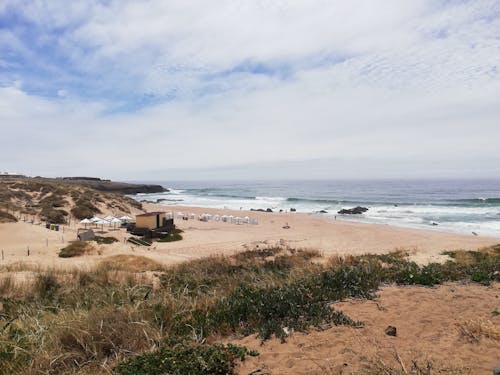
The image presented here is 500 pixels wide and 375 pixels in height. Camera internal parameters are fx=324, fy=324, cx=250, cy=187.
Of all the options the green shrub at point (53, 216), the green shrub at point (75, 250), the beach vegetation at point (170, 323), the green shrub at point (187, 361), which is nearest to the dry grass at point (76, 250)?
the green shrub at point (75, 250)

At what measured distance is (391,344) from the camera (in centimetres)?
389

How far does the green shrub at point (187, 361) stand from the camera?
3260 millimetres

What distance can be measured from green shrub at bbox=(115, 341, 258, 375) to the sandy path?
17 centimetres

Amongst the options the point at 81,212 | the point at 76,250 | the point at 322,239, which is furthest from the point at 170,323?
the point at 81,212

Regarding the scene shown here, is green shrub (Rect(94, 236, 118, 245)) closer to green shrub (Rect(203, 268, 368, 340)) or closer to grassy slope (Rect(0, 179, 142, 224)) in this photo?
grassy slope (Rect(0, 179, 142, 224))

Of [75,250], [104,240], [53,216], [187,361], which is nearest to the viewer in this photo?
[187,361]

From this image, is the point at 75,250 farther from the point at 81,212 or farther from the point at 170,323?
the point at 81,212

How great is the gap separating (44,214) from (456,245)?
1278 inches

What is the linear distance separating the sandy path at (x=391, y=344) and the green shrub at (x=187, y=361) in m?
0.17

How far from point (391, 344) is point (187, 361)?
2.40 m

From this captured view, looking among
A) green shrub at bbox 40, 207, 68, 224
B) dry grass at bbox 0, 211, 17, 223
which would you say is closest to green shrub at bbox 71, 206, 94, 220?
green shrub at bbox 40, 207, 68, 224

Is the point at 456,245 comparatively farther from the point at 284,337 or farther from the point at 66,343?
the point at 66,343

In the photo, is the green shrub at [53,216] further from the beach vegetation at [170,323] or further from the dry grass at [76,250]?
the beach vegetation at [170,323]

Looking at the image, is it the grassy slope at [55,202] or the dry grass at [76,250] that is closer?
the dry grass at [76,250]
